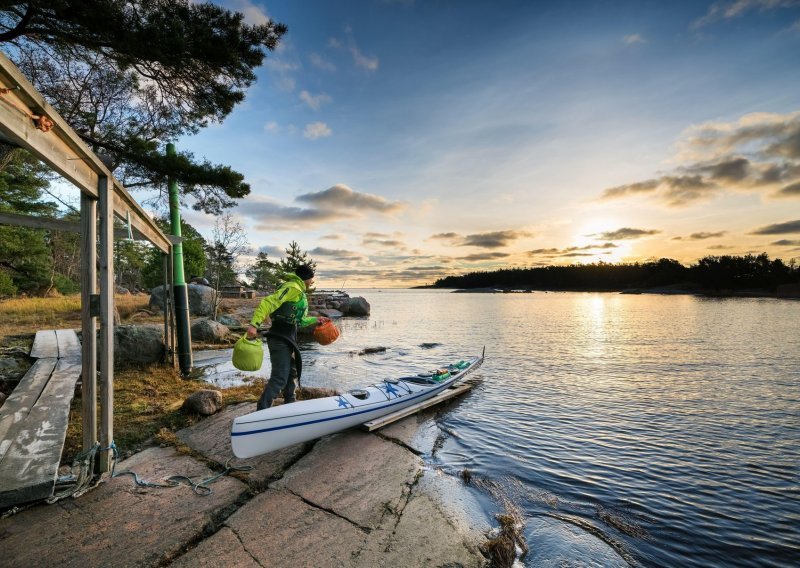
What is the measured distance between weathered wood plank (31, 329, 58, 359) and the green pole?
2.61 m

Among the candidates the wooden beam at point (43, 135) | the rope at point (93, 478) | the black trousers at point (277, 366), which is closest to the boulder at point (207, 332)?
the black trousers at point (277, 366)

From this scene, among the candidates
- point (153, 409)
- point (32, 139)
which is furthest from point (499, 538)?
point (153, 409)

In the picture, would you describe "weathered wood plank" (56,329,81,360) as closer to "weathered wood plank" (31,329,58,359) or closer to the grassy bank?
"weathered wood plank" (31,329,58,359)

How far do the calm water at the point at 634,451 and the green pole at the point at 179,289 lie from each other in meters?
4.28

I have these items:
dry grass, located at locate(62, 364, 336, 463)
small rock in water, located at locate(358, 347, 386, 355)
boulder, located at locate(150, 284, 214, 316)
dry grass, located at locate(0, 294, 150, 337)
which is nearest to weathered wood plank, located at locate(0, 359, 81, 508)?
dry grass, located at locate(62, 364, 336, 463)

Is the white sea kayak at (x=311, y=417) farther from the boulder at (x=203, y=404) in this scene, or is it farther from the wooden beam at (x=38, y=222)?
the wooden beam at (x=38, y=222)

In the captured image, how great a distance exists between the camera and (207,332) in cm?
1703

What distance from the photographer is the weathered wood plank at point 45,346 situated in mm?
8641

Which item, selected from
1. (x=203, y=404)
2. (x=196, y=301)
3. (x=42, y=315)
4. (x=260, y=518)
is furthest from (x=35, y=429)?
(x=196, y=301)

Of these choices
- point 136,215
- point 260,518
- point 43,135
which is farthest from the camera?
point 136,215

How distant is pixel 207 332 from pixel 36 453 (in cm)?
1385

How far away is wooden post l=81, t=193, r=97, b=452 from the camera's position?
3990 mm

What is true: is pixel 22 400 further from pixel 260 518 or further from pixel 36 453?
pixel 260 518

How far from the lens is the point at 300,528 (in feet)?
12.4
